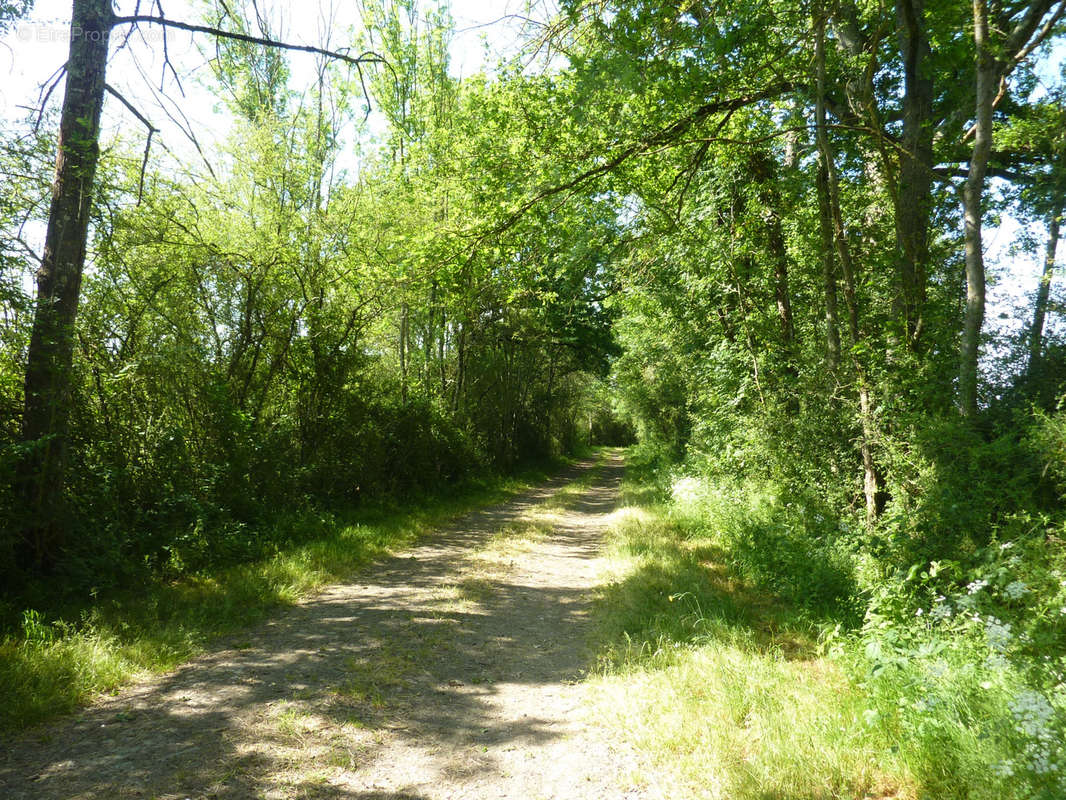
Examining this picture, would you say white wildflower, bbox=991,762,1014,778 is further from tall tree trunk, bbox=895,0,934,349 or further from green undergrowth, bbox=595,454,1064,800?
tall tree trunk, bbox=895,0,934,349

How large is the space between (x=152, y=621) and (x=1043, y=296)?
13.6m

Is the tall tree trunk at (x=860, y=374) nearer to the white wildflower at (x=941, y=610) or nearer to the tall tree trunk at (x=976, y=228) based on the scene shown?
the tall tree trunk at (x=976, y=228)

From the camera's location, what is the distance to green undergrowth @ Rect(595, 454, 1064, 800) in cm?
267

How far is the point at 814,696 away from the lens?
3574 mm

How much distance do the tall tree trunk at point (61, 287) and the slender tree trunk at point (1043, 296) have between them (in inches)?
464

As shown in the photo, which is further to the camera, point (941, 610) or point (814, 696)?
point (941, 610)

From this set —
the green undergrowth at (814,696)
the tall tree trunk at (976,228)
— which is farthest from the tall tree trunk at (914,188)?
the green undergrowth at (814,696)

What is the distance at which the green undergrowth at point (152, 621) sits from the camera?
3688mm

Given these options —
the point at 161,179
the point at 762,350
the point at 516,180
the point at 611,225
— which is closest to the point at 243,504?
the point at 161,179

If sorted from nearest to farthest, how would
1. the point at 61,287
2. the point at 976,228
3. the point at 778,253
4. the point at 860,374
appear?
1. the point at 976,228
2. the point at 61,287
3. the point at 860,374
4. the point at 778,253

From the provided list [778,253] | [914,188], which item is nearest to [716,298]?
[778,253]

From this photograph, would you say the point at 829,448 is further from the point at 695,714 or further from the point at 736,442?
the point at 695,714

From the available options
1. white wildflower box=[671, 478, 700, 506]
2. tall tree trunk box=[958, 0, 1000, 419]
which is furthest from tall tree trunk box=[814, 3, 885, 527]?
white wildflower box=[671, 478, 700, 506]

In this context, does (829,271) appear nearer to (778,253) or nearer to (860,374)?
(860,374)
